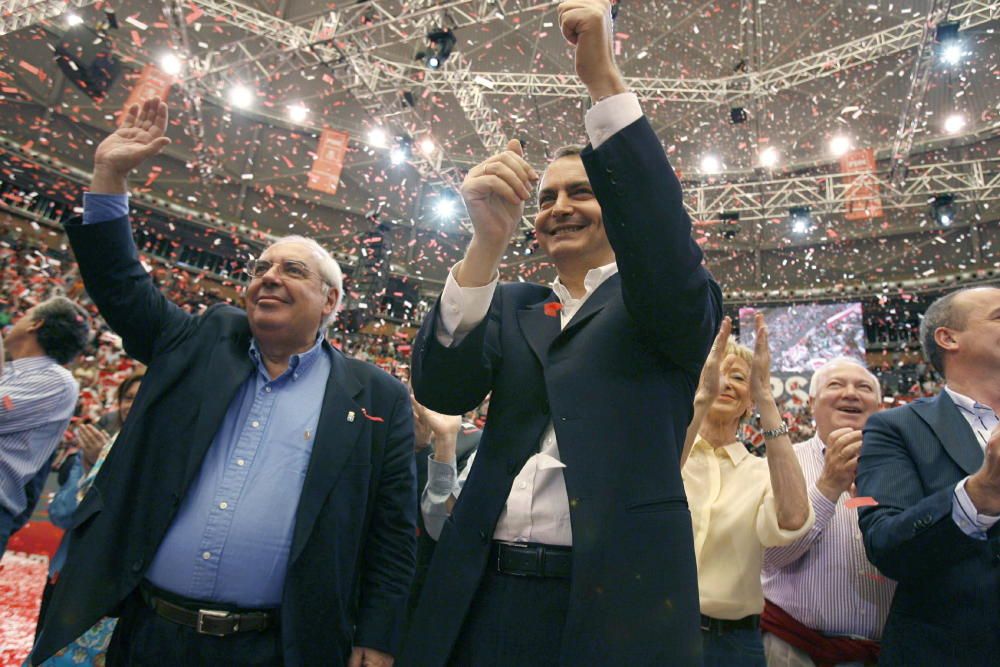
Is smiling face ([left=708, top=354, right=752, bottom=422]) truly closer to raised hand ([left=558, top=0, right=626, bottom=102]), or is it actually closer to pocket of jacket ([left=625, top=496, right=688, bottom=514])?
pocket of jacket ([left=625, top=496, right=688, bottom=514])

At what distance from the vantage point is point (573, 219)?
1.27m

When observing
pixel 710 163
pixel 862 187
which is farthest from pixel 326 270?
pixel 710 163

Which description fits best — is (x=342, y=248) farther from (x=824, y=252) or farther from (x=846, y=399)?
(x=846, y=399)

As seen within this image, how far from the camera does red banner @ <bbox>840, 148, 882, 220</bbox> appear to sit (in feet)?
35.1

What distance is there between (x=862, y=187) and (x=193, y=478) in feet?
40.2

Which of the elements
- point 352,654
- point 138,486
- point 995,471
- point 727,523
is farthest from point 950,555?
point 138,486

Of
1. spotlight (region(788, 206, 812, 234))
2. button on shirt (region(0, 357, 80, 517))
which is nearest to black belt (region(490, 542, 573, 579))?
button on shirt (region(0, 357, 80, 517))

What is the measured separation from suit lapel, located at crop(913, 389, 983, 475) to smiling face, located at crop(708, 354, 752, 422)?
2.10 ft

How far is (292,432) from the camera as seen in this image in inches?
73.0

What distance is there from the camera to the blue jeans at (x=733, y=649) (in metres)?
1.89

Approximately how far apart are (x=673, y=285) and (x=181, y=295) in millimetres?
14842

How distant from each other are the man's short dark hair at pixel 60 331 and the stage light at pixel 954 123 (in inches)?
643

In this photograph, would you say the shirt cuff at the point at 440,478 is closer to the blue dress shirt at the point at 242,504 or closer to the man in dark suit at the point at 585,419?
the blue dress shirt at the point at 242,504

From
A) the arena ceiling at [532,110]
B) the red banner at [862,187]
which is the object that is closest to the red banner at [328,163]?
the arena ceiling at [532,110]
